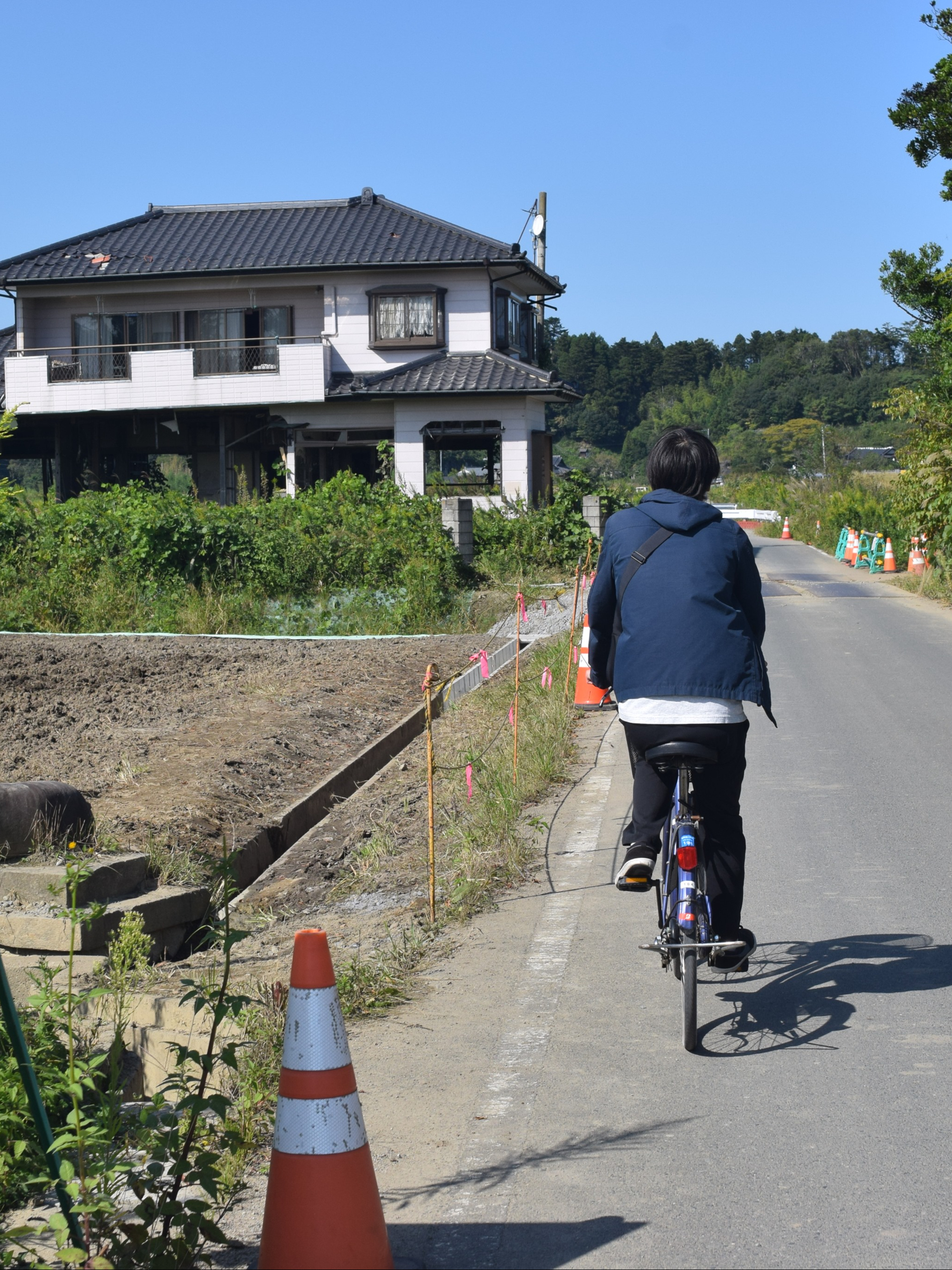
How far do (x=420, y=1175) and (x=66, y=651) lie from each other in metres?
12.2

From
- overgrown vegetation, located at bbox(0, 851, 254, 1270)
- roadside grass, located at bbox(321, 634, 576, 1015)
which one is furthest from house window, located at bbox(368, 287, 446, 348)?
overgrown vegetation, located at bbox(0, 851, 254, 1270)

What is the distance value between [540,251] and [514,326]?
22.1 feet

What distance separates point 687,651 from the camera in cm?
449

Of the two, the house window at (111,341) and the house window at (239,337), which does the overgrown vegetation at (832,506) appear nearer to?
the house window at (239,337)

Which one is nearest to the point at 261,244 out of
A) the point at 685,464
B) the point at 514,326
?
the point at 514,326

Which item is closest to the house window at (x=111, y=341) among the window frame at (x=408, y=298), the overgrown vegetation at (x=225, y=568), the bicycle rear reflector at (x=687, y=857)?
the window frame at (x=408, y=298)

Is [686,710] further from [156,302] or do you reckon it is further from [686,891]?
[156,302]

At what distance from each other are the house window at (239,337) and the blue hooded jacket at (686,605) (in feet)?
90.1

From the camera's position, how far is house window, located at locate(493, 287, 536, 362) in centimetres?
3114

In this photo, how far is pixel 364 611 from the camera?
18.2 meters

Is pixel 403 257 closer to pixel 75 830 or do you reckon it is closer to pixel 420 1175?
pixel 75 830

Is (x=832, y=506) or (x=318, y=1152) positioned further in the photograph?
(x=832, y=506)

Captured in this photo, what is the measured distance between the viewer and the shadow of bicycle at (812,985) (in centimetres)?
458

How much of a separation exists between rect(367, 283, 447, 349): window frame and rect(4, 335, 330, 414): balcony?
4.31ft
